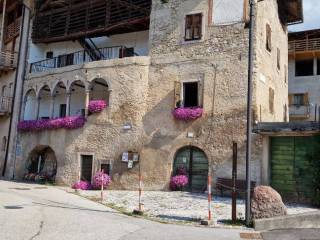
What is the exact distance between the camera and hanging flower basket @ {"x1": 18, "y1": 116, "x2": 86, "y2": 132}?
2239 cm

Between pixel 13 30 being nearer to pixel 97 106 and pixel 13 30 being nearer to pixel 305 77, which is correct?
pixel 97 106

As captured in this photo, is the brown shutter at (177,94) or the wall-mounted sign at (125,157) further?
the wall-mounted sign at (125,157)

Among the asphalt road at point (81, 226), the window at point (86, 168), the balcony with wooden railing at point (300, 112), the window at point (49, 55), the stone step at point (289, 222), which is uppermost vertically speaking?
the window at point (49, 55)

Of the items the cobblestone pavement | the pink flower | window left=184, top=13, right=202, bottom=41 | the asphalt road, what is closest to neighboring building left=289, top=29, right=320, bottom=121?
window left=184, top=13, right=202, bottom=41

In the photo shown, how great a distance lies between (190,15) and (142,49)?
4185 millimetres

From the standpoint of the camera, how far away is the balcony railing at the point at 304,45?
31.9 metres

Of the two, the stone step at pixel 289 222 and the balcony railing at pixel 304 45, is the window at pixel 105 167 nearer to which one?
the stone step at pixel 289 222

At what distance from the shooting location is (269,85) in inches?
827

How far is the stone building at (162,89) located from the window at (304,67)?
847 centimetres

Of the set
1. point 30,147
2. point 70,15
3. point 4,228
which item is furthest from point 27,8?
point 4,228

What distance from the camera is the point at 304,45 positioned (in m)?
32.2

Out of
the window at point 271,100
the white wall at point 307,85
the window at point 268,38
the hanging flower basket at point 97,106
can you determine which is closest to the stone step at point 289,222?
the window at point 271,100

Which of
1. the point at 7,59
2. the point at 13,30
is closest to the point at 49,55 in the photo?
the point at 7,59

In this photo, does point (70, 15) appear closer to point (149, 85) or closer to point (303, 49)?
point (149, 85)
